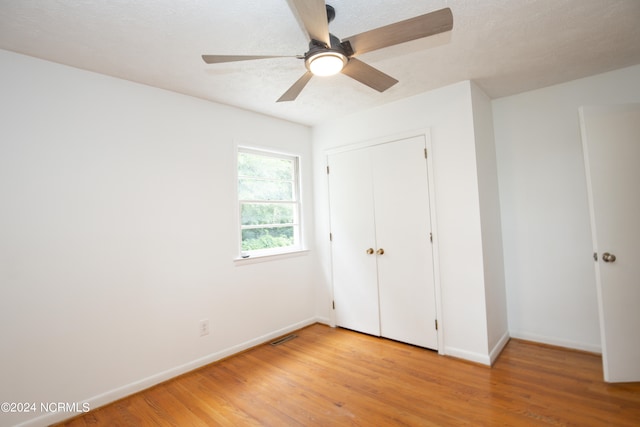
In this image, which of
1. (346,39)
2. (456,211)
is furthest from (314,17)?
(456,211)

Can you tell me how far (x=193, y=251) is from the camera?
275cm

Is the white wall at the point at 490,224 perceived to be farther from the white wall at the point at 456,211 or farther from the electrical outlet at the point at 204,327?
the electrical outlet at the point at 204,327

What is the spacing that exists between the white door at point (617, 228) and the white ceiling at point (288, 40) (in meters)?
0.62

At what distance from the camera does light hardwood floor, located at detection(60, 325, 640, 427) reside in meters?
1.94

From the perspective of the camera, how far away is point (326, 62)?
1.60 meters

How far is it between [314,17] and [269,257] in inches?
99.4

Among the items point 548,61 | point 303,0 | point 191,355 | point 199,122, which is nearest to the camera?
point 303,0

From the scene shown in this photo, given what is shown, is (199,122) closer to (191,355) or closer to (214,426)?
(191,355)

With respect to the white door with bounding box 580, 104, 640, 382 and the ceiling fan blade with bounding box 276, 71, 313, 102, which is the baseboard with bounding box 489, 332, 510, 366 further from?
the ceiling fan blade with bounding box 276, 71, 313, 102

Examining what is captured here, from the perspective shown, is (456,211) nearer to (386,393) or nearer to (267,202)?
(386,393)

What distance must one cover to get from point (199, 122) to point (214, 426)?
2.50 m

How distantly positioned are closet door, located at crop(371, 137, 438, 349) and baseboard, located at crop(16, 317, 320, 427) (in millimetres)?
1325

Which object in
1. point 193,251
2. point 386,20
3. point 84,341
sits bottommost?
point 84,341

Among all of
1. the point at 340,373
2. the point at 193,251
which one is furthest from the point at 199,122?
the point at 340,373
